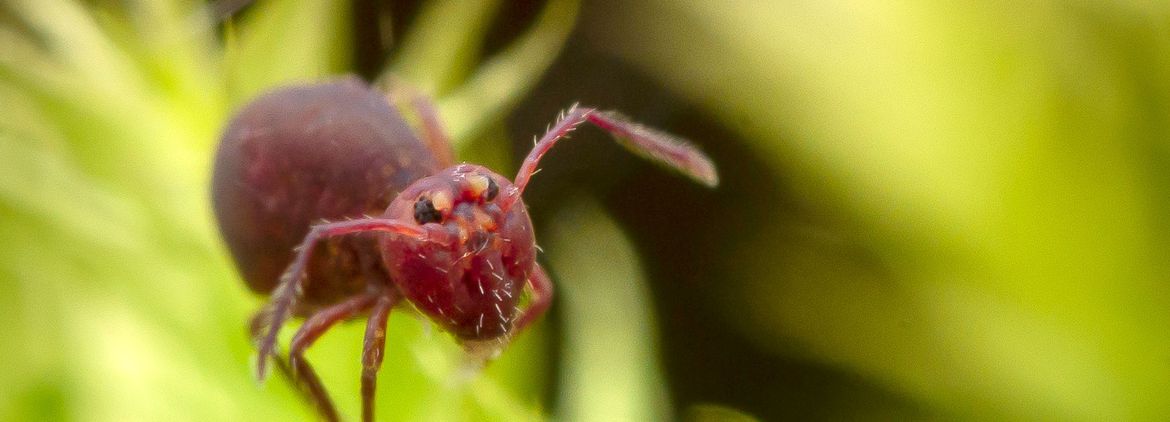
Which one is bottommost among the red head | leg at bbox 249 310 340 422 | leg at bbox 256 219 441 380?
leg at bbox 249 310 340 422

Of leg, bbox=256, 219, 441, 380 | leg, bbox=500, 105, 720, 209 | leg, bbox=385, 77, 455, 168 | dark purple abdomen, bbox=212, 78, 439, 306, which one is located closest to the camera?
leg, bbox=256, 219, 441, 380

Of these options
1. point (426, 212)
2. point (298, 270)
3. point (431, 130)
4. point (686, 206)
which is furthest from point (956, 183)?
point (298, 270)

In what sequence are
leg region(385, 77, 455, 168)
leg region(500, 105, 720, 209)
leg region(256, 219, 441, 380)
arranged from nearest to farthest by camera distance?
leg region(256, 219, 441, 380) < leg region(500, 105, 720, 209) < leg region(385, 77, 455, 168)

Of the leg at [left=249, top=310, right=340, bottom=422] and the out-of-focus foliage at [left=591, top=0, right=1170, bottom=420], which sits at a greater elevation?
the out-of-focus foliage at [left=591, top=0, right=1170, bottom=420]

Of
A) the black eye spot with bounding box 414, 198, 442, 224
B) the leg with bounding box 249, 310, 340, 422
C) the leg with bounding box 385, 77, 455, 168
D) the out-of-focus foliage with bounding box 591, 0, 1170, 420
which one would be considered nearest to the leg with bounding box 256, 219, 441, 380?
the black eye spot with bounding box 414, 198, 442, 224

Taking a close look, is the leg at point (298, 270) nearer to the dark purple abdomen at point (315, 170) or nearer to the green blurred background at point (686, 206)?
the dark purple abdomen at point (315, 170)

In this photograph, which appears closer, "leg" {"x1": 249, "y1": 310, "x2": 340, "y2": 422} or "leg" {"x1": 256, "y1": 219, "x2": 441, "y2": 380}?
"leg" {"x1": 256, "y1": 219, "x2": 441, "y2": 380}

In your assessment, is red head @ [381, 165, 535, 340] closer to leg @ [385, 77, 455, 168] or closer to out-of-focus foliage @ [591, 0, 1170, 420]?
leg @ [385, 77, 455, 168]
